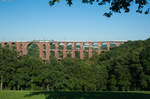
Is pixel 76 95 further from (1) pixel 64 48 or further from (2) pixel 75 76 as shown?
(1) pixel 64 48

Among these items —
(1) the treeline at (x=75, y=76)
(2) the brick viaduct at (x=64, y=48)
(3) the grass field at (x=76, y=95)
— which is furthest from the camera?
(2) the brick viaduct at (x=64, y=48)

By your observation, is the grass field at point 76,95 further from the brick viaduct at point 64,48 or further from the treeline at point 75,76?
the brick viaduct at point 64,48

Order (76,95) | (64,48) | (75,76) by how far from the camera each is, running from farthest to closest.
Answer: (64,48), (75,76), (76,95)

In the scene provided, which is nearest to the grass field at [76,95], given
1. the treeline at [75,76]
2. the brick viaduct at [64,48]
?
the treeline at [75,76]

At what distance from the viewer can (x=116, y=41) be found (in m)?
44.5

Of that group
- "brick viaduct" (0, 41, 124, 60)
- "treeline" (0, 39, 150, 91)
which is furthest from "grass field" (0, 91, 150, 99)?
"brick viaduct" (0, 41, 124, 60)

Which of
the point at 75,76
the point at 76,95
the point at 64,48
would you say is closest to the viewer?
the point at 76,95

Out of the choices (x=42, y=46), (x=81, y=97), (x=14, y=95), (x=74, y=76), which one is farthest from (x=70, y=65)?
(x=42, y=46)

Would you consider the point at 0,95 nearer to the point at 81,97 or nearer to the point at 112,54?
the point at 81,97

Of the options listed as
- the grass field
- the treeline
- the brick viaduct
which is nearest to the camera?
the grass field

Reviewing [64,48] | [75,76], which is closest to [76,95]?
[75,76]

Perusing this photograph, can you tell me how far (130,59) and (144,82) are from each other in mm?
3922

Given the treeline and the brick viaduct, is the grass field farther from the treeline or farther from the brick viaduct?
the brick viaduct

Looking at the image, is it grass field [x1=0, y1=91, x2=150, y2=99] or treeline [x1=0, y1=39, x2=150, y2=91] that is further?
treeline [x1=0, y1=39, x2=150, y2=91]
